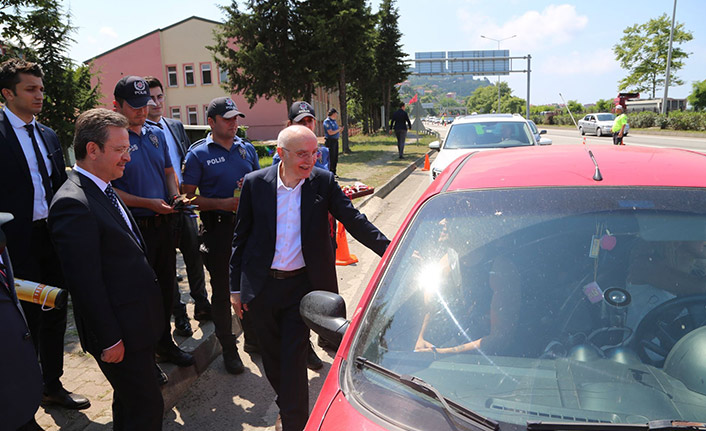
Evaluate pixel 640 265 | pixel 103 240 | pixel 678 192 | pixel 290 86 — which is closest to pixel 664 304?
pixel 640 265

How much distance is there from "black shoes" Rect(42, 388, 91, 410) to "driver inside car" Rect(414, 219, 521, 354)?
2.71m

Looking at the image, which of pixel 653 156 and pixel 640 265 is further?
pixel 653 156

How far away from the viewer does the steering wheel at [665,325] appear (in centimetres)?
186

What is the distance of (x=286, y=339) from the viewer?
3131 mm

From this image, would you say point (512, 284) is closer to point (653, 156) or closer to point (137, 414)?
point (653, 156)

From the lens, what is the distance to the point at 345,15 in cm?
2178

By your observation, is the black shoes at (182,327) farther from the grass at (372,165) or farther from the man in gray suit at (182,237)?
the grass at (372,165)

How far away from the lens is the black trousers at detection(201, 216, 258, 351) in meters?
4.23

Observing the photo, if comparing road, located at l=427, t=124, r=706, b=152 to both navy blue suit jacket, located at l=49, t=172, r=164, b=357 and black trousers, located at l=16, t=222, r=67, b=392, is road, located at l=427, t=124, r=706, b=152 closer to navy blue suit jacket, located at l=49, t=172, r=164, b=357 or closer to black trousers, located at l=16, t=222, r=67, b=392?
black trousers, located at l=16, t=222, r=67, b=392

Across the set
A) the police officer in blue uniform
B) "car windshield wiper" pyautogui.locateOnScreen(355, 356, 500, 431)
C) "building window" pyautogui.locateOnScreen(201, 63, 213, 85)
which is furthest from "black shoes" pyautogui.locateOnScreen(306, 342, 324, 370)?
"building window" pyautogui.locateOnScreen(201, 63, 213, 85)

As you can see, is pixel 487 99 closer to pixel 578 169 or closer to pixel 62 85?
pixel 62 85

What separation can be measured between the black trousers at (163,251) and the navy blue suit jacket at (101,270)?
48.1 inches

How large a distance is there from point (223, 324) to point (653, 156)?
326 cm

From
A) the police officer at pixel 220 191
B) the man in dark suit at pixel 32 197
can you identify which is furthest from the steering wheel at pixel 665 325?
the man in dark suit at pixel 32 197
